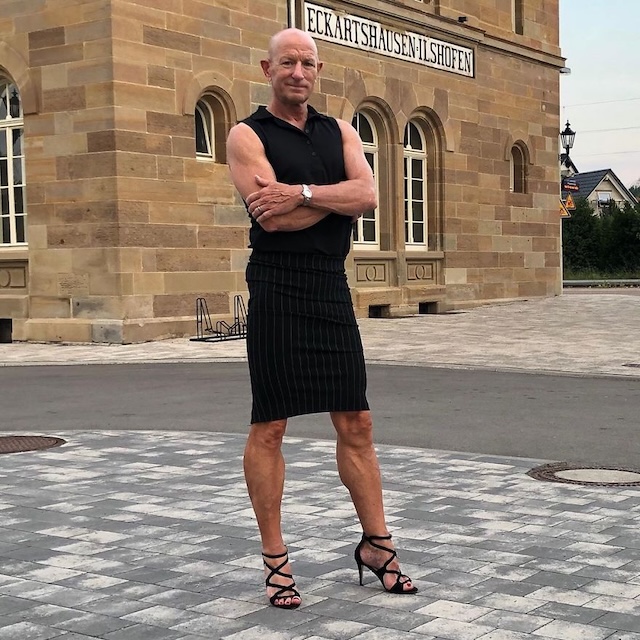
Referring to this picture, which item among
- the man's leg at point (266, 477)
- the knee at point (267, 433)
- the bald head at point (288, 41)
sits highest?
the bald head at point (288, 41)

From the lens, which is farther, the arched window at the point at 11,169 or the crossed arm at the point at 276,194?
the arched window at the point at 11,169

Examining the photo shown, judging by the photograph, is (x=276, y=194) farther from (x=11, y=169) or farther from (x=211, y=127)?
(x=11, y=169)

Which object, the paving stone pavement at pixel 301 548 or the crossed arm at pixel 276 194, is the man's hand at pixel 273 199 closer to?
the crossed arm at pixel 276 194

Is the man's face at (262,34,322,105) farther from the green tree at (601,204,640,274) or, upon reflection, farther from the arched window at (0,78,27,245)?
the green tree at (601,204,640,274)

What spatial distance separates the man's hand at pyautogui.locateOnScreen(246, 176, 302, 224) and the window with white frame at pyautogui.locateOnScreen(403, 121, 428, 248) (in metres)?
21.3

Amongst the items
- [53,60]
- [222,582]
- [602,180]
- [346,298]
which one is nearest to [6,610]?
[222,582]

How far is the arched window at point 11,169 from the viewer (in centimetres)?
1992

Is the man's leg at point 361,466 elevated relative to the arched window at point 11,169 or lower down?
lower down

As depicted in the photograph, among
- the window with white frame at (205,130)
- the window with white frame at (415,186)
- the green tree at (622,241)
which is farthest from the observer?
the green tree at (622,241)

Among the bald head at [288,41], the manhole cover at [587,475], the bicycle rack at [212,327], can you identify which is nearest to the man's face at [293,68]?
the bald head at [288,41]

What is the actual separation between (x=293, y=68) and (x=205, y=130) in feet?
53.2

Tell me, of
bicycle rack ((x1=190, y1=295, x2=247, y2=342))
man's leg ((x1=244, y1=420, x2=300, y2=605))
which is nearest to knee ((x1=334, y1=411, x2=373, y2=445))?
man's leg ((x1=244, y1=420, x2=300, y2=605))

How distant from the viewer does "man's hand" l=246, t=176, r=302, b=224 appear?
441cm

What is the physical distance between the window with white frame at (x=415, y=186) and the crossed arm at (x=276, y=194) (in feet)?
69.6
